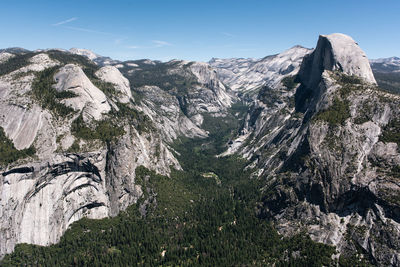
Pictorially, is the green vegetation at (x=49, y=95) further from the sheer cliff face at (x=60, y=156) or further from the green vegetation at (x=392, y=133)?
the green vegetation at (x=392, y=133)

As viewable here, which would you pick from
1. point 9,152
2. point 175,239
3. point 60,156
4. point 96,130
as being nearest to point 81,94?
point 96,130

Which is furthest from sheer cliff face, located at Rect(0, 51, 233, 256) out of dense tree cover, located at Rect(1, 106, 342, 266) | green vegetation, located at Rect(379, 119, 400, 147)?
green vegetation, located at Rect(379, 119, 400, 147)

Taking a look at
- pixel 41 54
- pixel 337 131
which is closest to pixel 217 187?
pixel 337 131

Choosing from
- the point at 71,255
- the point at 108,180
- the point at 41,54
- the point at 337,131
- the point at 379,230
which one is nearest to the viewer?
the point at 379,230

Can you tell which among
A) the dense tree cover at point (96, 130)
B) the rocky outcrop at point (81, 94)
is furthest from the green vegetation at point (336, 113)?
the rocky outcrop at point (81, 94)

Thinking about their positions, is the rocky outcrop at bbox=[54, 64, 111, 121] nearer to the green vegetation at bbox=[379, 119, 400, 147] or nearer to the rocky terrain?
the rocky terrain

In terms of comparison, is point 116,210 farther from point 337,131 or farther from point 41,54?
point 41,54

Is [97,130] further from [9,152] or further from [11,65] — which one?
[11,65]
